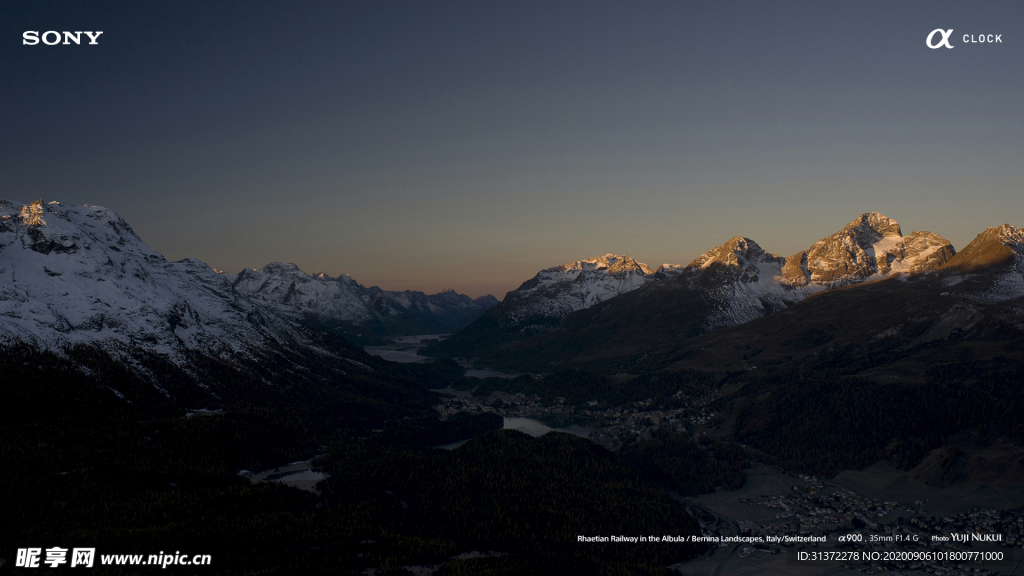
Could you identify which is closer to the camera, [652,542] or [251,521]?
[251,521]

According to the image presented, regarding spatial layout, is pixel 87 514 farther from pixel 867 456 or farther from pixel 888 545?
pixel 867 456

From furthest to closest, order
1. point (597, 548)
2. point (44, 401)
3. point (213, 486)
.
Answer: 1. point (44, 401)
2. point (213, 486)
3. point (597, 548)

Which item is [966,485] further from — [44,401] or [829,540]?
[44,401]

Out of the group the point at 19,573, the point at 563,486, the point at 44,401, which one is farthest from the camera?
the point at 44,401

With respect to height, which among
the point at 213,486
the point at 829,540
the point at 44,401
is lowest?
the point at 829,540

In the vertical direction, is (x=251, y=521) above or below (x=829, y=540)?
above

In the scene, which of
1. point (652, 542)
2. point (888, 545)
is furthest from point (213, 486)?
point (888, 545)

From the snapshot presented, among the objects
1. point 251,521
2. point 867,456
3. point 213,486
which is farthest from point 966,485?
point 213,486

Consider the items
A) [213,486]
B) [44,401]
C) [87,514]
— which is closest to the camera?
[87,514]

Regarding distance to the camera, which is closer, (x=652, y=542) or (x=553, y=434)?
(x=652, y=542)
